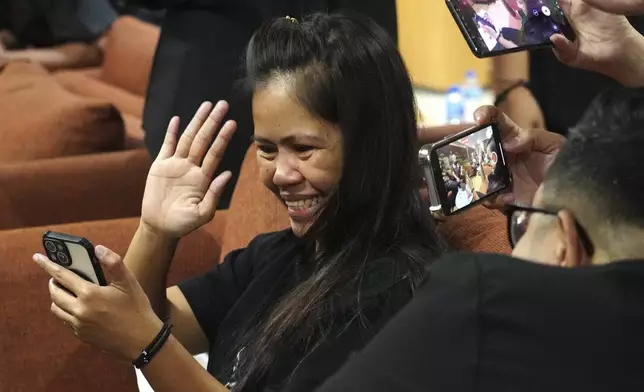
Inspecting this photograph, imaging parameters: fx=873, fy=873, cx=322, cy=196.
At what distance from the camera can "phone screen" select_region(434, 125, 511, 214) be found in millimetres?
1057

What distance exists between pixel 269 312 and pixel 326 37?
1.24 feet

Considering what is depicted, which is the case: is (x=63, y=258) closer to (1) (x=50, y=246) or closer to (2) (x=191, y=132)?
(1) (x=50, y=246)

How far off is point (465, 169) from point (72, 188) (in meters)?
1.31

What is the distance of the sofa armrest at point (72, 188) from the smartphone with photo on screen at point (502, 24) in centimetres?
129

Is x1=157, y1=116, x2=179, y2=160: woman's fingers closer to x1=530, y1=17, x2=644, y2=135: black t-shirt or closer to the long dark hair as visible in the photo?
the long dark hair

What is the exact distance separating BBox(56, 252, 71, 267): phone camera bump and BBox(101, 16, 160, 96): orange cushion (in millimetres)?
2399

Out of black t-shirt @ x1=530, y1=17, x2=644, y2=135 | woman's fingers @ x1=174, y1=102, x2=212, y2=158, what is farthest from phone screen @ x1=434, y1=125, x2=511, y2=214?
black t-shirt @ x1=530, y1=17, x2=644, y2=135

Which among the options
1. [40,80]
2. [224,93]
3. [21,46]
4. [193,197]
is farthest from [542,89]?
[21,46]

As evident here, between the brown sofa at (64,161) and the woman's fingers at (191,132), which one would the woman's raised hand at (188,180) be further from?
the brown sofa at (64,161)

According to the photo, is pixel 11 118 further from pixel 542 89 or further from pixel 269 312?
pixel 542 89

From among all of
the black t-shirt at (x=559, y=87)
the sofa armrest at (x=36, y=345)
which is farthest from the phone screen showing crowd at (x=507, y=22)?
the black t-shirt at (x=559, y=87)

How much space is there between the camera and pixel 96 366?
1.53 meters

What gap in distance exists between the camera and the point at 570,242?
68cm

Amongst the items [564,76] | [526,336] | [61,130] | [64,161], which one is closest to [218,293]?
[526,336]
